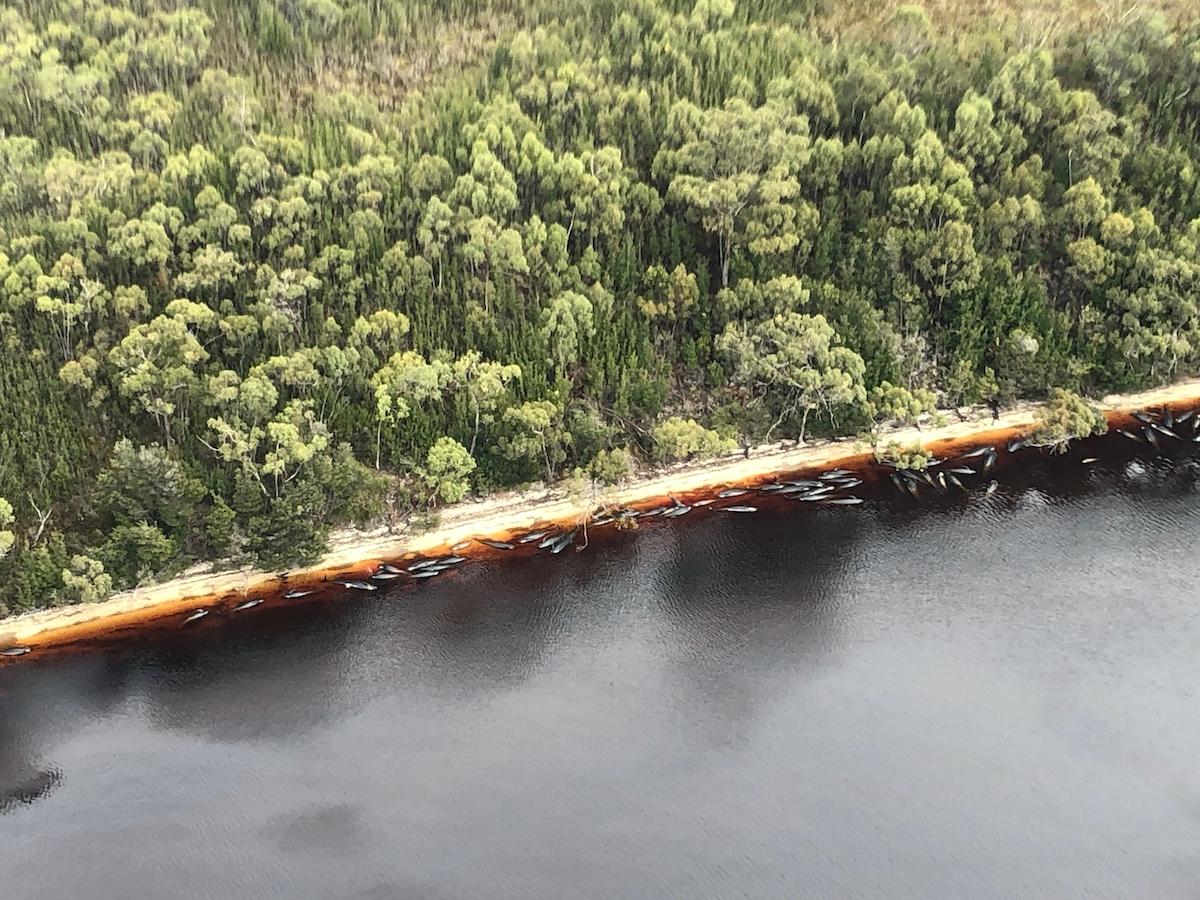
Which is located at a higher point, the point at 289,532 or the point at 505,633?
the point at 289,532

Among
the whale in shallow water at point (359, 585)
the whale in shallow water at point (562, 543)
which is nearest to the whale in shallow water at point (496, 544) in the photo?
the whale in shallow water at point (562, 543)

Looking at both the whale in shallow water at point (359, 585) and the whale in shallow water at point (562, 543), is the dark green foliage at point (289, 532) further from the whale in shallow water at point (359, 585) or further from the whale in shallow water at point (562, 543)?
the whale in shallow water at point (562, 543)

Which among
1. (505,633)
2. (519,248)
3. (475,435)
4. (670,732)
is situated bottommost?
(505,633)

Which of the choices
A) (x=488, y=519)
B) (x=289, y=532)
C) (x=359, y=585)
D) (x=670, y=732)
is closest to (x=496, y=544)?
(x=488, y=519)

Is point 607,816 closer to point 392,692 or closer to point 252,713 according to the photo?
point 392,692

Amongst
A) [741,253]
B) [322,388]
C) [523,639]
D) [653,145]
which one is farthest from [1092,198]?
[322,388]

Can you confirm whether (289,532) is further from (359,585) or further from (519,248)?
(519,248)

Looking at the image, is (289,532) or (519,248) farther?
(519,248)

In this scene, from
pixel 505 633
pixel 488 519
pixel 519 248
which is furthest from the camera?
pixel 519 248
